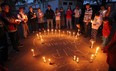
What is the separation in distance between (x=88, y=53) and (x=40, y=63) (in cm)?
272

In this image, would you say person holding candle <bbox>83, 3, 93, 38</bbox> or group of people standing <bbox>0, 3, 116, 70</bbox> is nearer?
group of people standing <bbox>0, 3, 116, 70</bbox>

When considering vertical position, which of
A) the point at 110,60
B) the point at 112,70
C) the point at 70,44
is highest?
the point at 110,60

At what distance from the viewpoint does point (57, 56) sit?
866 cm

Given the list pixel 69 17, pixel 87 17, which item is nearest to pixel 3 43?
pixel 87 17

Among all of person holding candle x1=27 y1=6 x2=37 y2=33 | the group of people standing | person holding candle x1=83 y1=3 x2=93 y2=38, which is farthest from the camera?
person holding candle x1=27 y1=6 x2=37 y2=33

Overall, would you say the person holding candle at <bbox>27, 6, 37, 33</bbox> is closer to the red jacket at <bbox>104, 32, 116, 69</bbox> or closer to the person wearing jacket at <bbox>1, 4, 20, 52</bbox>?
the person wearing jacket at <bbox>1, 4, 20, 52</bbox>

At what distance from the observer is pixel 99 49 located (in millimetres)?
9445

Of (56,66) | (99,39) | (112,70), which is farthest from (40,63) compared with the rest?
(99,39)

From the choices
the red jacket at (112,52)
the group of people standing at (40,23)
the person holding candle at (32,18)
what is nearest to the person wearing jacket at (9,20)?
the group of people standing at (40,23)

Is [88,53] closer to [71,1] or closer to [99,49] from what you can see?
[99,49]

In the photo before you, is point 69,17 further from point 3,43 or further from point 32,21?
point 3,43

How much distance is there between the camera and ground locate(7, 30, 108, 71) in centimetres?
732

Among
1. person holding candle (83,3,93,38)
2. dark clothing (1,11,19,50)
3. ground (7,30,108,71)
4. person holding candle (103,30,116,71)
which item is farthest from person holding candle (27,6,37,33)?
person holding candle (103,30,116,71)

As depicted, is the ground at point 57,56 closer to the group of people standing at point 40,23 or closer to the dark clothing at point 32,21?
the group of people standing at point 40,23
